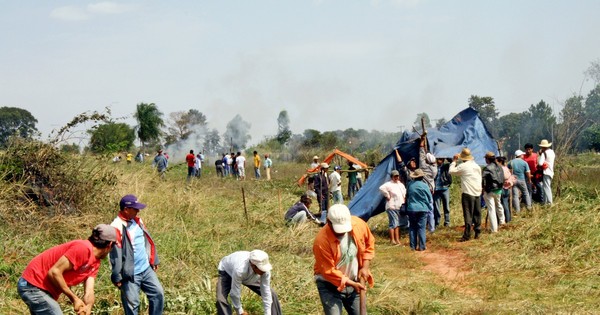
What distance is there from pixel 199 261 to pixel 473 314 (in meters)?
3.81

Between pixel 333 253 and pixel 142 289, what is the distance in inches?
88.7

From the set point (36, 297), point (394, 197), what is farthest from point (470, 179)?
point (36, 297)

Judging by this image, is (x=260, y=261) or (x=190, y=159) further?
(x=190, y=159)

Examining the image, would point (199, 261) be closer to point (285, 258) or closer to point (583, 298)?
point (285, 258)

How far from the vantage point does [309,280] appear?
7.65m

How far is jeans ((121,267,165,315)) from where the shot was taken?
6.18m

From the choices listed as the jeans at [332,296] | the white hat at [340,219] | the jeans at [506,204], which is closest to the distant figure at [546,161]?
the jeans at [506,204]

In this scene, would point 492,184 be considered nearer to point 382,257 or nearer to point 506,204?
point 506,204

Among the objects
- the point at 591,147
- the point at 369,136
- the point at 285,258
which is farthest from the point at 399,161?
the point at 369,136

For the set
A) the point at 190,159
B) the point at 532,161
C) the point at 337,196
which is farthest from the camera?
the point at 190,159

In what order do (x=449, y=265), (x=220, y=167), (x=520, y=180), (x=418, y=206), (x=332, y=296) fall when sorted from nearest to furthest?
(x=332, y=296), (x=449, y=265), (x=418, y=206), (x=520, y=180), (x=220, y=167)

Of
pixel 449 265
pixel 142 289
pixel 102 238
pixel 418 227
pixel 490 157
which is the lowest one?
pixel 449 265

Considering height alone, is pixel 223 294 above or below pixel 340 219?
below

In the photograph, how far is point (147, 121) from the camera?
132 ft
